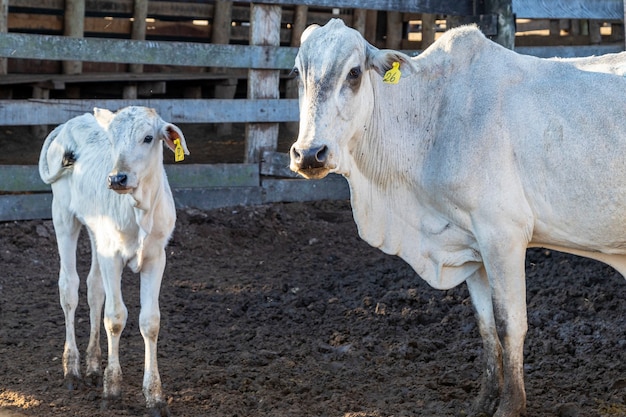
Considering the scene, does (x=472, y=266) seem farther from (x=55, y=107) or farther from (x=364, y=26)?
(x=364, y=26)

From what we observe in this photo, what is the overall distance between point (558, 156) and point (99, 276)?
287cm

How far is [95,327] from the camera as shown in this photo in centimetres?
595

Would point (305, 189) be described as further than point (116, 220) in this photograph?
Yes

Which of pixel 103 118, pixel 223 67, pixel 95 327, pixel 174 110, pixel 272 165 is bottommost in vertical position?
pixel 95 327

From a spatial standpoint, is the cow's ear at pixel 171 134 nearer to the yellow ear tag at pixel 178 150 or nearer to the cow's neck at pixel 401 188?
the yellow ear tag at pixel 178 150

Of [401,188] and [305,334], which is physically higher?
[401,188]

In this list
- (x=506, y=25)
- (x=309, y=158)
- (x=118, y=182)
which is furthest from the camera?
(x=506, y=25)

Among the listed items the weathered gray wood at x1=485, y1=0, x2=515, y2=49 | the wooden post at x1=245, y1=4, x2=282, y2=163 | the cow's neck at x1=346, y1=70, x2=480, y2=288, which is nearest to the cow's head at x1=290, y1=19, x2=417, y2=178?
the cow's neck at x1=346, y1=70, x2=480, y2=288

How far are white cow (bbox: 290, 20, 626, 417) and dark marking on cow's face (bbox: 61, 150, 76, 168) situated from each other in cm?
173

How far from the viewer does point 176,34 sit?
14.8m

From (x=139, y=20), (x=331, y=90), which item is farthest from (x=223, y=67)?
(x=331, y=90)

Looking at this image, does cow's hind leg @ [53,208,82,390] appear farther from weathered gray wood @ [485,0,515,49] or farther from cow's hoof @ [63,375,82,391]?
weathered gray wood @ [485,0,515,49]

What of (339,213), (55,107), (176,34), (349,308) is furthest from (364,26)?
(349,308)

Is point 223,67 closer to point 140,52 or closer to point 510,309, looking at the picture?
point 140,52
